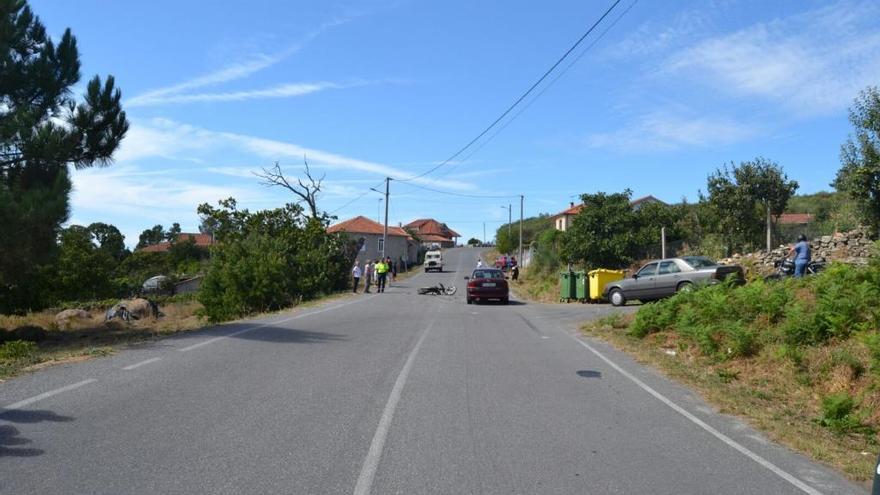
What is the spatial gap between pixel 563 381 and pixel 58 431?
20.1 ft

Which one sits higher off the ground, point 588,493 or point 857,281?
point 857,281

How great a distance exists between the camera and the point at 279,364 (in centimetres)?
1041

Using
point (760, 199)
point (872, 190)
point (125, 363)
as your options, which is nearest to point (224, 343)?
point (125, 363)

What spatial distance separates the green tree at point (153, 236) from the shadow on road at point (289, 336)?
11071 centimetres

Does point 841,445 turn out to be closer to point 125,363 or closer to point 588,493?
point 588,493

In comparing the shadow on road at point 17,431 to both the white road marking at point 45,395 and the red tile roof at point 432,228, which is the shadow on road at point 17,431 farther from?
the red tile roof at point 432,228

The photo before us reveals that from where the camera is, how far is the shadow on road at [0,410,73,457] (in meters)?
5.52

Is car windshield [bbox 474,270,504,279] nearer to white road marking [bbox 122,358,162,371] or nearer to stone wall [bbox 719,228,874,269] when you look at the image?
stone wall [bbox 719,228,874,269]

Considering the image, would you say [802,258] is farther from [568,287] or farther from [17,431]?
[17,431]

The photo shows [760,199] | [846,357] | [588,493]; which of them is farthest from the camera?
[760,199]

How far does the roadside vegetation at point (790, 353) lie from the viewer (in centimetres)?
734

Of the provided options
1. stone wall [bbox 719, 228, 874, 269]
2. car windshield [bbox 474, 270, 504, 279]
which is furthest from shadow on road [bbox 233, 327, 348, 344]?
stone wall [bbox 719, 228, 874, 269]

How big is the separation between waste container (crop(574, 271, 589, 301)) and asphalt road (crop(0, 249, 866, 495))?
1573cm

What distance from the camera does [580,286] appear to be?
89.5 ft
